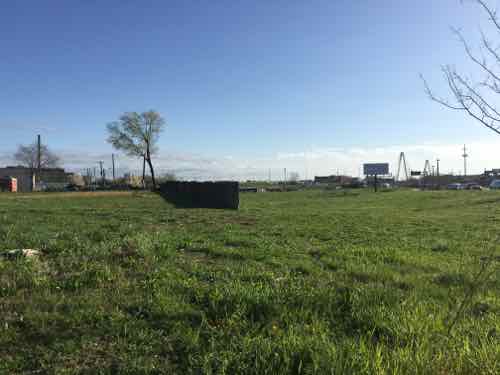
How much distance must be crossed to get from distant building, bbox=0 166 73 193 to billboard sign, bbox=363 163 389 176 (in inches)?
2783

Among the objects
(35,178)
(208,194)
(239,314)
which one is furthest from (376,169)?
(239,314)

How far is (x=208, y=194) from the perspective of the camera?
20688 millimetres

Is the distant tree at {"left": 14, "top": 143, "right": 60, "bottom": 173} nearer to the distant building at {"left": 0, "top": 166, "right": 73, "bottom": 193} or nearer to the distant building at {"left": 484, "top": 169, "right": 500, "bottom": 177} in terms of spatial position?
the distant building at {"left": 0, "top": 166, "right": 73, "bottom": 193}

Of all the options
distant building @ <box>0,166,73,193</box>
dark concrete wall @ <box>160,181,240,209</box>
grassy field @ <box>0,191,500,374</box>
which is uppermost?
distant building @ <box>0,166,73,193</box>

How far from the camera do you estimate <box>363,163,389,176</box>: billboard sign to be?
271 ft

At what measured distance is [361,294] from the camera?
346cm

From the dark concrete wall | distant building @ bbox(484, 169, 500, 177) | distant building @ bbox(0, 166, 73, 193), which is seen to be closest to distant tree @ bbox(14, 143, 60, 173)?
distant building @ bbox(0, 166, 73, 193)

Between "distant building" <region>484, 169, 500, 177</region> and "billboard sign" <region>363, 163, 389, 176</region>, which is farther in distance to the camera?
"distant building" <region>484, 169, 500, 177</region>

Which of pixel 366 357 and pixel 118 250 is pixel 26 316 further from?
pixel 366 357

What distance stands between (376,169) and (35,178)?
78.2 meters

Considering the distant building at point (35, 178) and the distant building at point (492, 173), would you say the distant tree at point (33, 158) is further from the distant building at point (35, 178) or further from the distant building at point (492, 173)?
the distant building at point (492, 173)

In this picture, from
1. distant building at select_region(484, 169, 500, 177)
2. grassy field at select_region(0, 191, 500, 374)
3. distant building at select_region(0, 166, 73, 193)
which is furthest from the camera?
distant building at select_region(484, 169, 500, 177)

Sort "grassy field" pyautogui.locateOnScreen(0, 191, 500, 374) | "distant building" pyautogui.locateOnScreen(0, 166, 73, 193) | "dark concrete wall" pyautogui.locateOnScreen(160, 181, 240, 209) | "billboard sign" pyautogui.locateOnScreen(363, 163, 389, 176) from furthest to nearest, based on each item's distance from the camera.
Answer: "billboard sign" pyautogui.locateOnScreen(363, 163, 389, 176) < "distant building" pyautogui.locateOnScreen(0, 166, 73, 193) < "dark concrete wall" pyautogui.locateOnScreen(160, 181, 240, 209) < "grassy field" pyautogui.locateOnScreen(0, 191, 500, 374)

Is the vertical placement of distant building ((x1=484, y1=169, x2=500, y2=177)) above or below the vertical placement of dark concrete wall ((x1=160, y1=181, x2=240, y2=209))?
above
